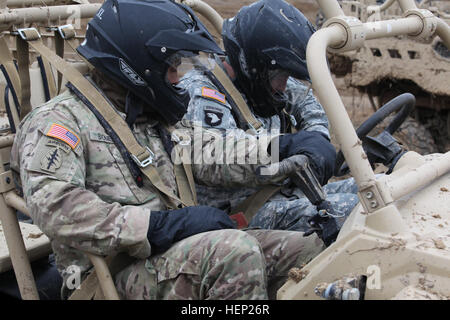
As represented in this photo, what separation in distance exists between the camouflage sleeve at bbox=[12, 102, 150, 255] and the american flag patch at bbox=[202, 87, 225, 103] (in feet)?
2.96

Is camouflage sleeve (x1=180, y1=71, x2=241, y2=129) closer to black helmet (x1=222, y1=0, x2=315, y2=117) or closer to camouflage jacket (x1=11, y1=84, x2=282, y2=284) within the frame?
black helmet (x1=222, y1=0, x2=315, y2=117)

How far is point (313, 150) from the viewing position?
2.52 meters

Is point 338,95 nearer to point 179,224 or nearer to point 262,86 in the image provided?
point 179,224

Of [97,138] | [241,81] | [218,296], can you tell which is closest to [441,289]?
[218,296]

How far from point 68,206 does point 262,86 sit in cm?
140

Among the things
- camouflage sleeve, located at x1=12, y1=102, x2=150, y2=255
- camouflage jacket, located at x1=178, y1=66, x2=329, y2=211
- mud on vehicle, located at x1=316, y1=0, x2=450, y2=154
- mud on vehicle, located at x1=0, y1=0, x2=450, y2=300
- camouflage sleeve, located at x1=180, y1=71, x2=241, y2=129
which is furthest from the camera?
mud on vehicle, located at x1=316, y1=0, x2=450, y2=154

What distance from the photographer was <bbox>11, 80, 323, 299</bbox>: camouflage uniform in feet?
6.79

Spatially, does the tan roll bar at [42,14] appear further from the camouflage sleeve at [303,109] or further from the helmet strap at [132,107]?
the camouflage sleeve at [303,109]

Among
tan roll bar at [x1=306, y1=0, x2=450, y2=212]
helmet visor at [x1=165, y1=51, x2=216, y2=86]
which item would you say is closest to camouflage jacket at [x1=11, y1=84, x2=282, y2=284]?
helmet visor at [x1=165, y1=51, x2=216, y2=86]

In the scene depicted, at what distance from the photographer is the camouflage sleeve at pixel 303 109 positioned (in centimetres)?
355

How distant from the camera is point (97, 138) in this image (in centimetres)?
229

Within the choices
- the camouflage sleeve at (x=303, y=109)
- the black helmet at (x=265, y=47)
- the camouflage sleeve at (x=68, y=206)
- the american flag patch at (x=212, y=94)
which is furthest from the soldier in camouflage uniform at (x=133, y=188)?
the camouflage sleeve at (x=303, y=109)

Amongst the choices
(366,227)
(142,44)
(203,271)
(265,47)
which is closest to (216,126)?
(265,47)
